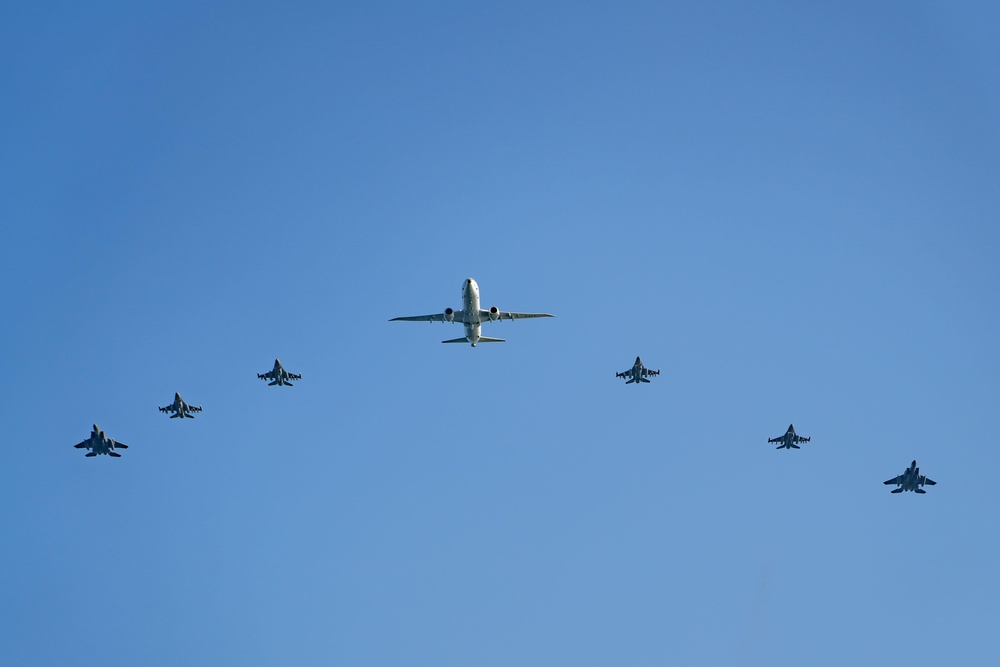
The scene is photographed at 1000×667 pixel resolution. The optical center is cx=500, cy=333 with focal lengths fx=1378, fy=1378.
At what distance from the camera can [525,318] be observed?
134 meters

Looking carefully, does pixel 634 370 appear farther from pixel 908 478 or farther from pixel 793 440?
pixel 908 478

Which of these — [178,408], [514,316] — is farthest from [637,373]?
[178,408]

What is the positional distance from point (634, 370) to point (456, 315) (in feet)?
60.6

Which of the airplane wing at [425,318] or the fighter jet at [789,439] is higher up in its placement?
the airplane wing at [425,318]

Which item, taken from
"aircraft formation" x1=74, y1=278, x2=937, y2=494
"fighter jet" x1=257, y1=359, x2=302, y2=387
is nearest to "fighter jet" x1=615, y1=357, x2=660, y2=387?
"aircraft formation" x1=74, y1=278, x2=937, y2=494

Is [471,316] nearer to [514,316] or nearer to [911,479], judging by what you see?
[514,316]

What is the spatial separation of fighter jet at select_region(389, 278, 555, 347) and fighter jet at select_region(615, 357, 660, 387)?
956 centimetres

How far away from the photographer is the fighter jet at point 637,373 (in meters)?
133

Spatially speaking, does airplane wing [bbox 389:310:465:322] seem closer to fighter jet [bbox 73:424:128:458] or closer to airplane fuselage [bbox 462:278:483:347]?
airplane fuselage [bbox 462:278:483:347]

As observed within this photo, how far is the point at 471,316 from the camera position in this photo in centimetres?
12731

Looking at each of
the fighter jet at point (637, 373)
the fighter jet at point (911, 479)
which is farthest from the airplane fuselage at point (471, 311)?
the fighter jet at point (911, 479)

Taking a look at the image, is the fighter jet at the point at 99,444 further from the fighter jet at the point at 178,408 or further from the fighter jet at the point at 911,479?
the fighter jet at the point at 911,479

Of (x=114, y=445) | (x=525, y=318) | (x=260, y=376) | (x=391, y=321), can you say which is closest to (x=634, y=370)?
(x=525, y=318)

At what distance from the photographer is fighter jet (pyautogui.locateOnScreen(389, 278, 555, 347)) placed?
12562 centimetres
